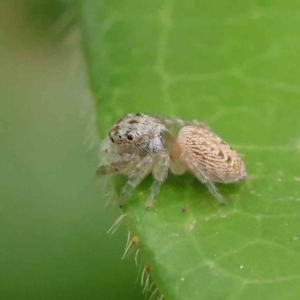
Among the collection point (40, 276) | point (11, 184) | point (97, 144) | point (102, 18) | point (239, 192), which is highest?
point (102, 18)

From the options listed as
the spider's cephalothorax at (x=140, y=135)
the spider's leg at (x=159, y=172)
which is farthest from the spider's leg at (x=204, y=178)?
the spider's cephalothorax at (x=140, y=135)

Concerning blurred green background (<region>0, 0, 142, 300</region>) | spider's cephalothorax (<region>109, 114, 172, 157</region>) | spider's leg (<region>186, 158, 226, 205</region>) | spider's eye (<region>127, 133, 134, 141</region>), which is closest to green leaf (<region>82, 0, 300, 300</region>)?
spider's leg (<region>186, 158, 226, 205</region>)

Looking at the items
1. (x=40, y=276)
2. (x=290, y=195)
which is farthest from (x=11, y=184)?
(x=290, y=195)

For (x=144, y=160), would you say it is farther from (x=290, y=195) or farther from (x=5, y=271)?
(x=5, y=271)

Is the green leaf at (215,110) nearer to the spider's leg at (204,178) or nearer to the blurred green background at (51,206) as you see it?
the spider's leg at (204,178)

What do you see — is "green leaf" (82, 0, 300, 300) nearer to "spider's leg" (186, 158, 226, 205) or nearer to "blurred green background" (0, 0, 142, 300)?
"spider's leg" (186, 158, 226, 205)

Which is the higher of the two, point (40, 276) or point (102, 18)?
point (102, 18)
